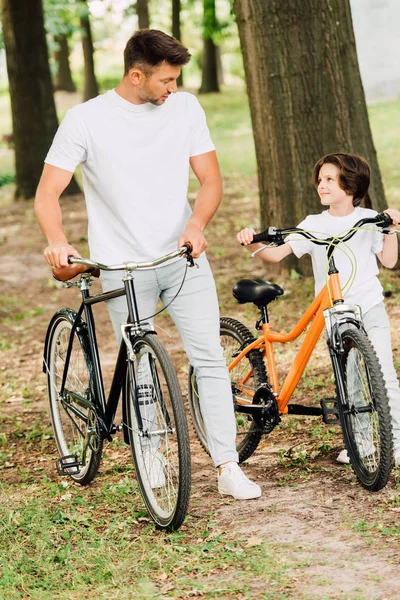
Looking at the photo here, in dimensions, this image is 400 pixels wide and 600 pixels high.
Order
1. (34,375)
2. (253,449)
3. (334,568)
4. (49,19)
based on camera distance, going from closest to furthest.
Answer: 1. (334,568)
2. (253,449)
3. (34,375)
4. (49,19)

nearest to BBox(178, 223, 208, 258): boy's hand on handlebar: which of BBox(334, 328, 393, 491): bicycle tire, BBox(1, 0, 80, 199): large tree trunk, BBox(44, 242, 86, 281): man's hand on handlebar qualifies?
BBox(44, 242, 86, 281): man's hand on handlebar

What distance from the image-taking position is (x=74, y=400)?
5.19 meters

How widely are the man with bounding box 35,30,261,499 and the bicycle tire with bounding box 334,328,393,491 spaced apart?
54 centimetres

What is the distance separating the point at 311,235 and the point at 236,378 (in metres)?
1.08

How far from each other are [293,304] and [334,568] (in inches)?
188

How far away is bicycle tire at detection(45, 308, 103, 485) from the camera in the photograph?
4.92m

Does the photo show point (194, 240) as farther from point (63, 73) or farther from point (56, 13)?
point (63, 73)

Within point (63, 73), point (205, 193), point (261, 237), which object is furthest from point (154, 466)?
point (63, 73)

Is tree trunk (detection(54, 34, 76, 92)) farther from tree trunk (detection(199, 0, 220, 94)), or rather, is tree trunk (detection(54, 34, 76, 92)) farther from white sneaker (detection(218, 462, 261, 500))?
white sneaker (detection(218, 462, 261, 500))

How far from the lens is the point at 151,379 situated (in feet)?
14.3

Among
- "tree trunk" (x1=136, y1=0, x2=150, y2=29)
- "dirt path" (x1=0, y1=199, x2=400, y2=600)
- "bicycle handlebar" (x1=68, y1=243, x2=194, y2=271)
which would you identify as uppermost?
"tree trunk" (x1=136, y1=0, x2=150, y2=29)

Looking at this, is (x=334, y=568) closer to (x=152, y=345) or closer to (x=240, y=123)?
(x=152, y=345)

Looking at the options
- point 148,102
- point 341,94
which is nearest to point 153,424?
point 148,102

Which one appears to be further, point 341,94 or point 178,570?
point 341,94
